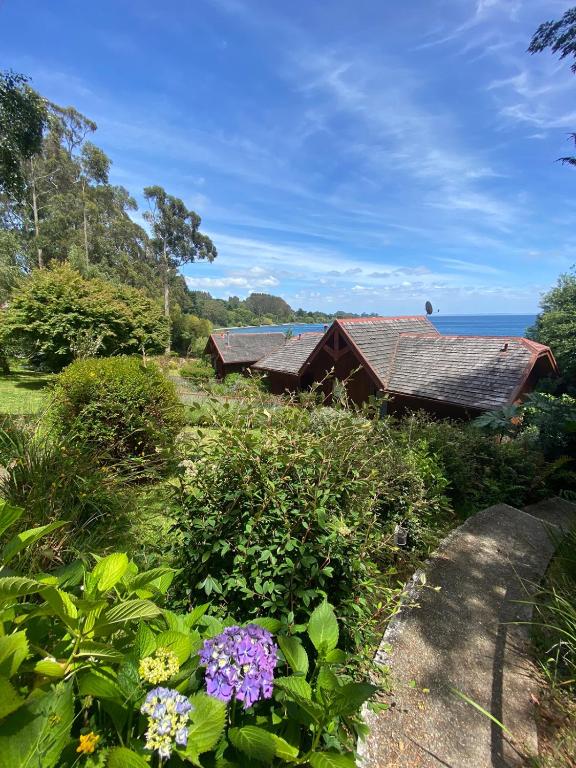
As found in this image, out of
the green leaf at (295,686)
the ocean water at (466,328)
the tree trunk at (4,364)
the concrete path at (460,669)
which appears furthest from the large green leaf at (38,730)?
the tree trunk at (4,364)

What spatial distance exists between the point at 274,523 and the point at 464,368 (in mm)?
14054

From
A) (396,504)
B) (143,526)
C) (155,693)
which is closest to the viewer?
(155,693)

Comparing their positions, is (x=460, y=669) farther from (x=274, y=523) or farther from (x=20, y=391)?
(x=20, y=391)

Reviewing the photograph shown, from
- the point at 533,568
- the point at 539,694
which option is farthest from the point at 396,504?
the point at 539,694

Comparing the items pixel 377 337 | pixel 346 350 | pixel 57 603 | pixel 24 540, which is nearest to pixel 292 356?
pixel 346 350

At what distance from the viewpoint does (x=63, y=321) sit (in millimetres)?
14891

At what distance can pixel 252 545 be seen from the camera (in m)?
1.97

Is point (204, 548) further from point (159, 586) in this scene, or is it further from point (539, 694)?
point (539, 694)

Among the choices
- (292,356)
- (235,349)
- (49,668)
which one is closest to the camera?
(49,668)

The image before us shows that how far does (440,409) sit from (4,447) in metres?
13.2

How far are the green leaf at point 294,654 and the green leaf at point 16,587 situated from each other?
0.81 metres

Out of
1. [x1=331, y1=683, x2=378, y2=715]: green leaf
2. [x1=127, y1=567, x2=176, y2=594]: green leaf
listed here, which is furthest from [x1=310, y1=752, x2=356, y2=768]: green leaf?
[x1=127, y1=567, x2=176, y2=594]: green leaf

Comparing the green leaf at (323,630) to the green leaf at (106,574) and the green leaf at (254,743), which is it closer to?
the green leaf at (254,743)

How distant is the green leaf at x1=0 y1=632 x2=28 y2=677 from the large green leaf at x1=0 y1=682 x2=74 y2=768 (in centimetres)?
9
